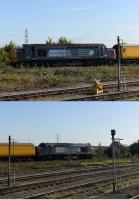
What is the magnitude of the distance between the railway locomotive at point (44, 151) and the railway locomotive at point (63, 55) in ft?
39.9

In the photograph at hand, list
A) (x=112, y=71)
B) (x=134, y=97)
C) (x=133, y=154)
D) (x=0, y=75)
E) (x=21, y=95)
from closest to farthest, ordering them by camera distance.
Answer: (x=21, y=95) → (x=134, y=97) → (x=0, y=75) → (x=112, y=71) → (x=133, y=154)

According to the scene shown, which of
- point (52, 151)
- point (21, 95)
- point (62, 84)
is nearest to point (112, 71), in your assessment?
point (62, 84)

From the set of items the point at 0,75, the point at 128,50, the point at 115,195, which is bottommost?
the point at 115,195

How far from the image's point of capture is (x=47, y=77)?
17984mm

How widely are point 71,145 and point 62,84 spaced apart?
899 inches

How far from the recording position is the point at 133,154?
55656mm

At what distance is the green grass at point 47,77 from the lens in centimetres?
1711

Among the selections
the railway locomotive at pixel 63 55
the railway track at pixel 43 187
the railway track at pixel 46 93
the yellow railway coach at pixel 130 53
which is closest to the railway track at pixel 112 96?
A: the railway track at pixel 46 93

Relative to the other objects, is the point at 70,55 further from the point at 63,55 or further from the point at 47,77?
the point at 47,77

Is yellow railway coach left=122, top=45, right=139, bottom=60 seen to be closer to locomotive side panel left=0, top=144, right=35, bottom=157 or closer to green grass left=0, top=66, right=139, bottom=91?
green grass left=0, top=66, right=139, bottom=91

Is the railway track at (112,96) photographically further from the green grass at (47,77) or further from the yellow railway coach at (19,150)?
the yellow railway coach at (19,150)

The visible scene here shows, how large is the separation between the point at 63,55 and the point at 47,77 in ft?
27.3

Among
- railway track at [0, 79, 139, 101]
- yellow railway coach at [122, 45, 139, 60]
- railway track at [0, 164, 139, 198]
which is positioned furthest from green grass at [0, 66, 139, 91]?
yellow railway coach at [122, 45, 139, 60]

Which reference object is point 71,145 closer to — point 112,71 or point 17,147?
point 17,147
